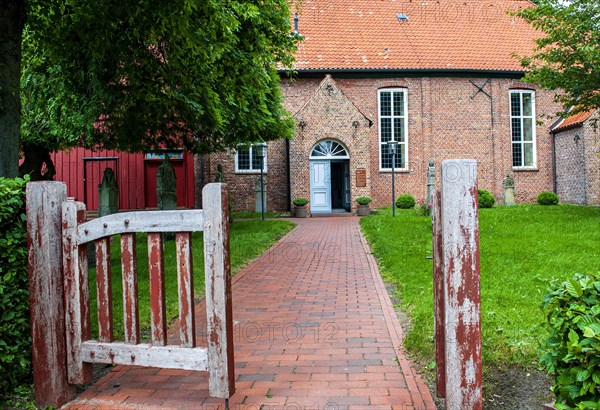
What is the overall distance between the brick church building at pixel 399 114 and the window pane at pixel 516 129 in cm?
5

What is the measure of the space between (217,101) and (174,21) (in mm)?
2868

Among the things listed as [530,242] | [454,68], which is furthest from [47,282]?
[454,68]

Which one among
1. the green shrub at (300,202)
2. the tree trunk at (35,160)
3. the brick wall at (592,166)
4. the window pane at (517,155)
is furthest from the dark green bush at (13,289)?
the window pane at (517,155)

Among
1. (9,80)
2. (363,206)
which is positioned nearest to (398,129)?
(363,206)

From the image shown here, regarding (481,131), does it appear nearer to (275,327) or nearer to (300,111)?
(300,111)

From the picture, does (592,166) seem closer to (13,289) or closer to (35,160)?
(35,160)

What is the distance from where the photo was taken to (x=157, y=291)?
10.3 feet

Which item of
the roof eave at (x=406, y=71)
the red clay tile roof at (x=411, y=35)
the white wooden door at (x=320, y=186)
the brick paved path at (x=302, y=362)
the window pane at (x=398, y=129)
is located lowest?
the brick paved path at (x=302, y=362)

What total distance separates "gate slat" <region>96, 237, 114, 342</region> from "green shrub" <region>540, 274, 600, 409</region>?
2739 millimetres

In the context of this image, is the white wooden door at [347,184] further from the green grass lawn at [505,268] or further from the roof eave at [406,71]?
the green grass lawn at [505,268]

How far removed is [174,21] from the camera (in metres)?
6.33

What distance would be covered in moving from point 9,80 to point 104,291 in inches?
143

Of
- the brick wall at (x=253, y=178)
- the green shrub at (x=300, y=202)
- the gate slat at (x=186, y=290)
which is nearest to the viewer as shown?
the gate slat at (x=186, y=290)

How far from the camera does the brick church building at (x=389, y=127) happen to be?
2211 cm
